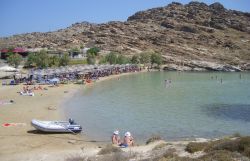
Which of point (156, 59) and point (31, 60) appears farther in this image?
point (156, 59)

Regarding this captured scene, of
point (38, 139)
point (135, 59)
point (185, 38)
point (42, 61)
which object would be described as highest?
point (185, 38)

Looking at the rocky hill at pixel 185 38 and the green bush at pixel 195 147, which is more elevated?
the rocky hill at pixel 185 38

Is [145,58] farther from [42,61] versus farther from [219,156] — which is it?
[219,156]

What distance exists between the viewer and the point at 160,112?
38000mm

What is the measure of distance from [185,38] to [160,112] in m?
100

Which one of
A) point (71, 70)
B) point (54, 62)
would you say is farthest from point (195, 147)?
point (54, 62)

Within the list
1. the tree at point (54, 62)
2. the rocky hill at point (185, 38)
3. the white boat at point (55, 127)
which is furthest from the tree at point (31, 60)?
the white boat at point (55, 127)

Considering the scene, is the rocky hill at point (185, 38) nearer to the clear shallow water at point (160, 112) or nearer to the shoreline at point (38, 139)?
the clear shallow water at point (160, 112)

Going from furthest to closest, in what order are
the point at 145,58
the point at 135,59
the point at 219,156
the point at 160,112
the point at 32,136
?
the point at 135,59
the point at 145,58
the point at 160,112
the point at 32,136
the point at 219,156

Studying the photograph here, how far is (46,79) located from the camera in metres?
63.0

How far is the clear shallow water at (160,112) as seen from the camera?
29141 mm

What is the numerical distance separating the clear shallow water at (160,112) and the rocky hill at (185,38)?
54.1 meters

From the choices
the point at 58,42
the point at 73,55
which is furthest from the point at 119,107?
the point at 58,42

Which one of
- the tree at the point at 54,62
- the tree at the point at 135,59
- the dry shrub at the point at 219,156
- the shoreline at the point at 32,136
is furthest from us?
the tree at the point at 135,59
